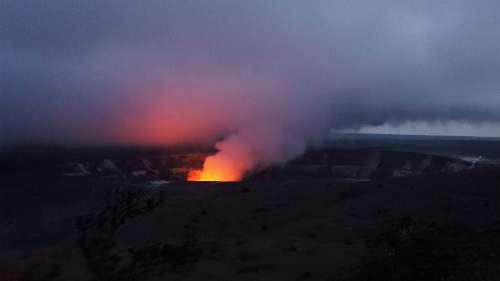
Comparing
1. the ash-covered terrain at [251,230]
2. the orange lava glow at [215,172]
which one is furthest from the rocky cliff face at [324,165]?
the ash-covered terrain at [251,230]

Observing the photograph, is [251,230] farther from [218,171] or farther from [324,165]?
[324,165]

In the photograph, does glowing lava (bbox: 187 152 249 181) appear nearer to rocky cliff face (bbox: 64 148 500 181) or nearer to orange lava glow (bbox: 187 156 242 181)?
orange lava glow (bbox: 187 156 242 181)

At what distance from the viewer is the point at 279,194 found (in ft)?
99.9

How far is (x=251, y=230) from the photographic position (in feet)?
72.9

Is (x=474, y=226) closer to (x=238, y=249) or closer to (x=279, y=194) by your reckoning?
(x=238, y=249)

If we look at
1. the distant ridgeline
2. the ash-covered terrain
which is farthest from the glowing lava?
the ash-covered terrain

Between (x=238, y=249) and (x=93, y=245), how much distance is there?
8311mm

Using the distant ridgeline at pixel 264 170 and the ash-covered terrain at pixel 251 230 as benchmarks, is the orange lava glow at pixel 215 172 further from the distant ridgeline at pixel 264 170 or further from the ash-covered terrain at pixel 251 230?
the ash-covered terrain at pixel 251 230

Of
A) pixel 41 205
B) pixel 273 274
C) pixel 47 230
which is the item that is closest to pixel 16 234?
pixel 47 230

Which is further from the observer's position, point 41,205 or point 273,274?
point 41,205

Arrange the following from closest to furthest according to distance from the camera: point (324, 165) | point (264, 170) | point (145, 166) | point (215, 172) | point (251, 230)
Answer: point (251, 230)
point (215, 172)
point (145, 166)
point (264, 170)
point (324, 165)

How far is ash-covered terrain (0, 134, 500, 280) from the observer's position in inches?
421

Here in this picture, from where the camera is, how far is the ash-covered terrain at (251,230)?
35.1 ft

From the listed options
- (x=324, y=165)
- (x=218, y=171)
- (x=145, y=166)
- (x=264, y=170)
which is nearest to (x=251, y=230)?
(x=218, y=171)
